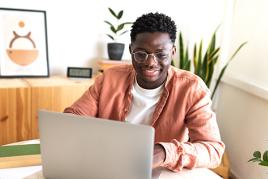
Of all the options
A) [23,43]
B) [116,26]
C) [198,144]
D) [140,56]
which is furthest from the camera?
[116,26]

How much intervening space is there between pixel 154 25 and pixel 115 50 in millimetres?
1119

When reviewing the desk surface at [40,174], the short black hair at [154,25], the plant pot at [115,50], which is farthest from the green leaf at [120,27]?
the desk surface at [40,174]

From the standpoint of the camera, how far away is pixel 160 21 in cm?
140

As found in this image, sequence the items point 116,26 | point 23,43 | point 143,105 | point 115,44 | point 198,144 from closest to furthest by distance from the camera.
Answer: point 198,144, point 143,105, point 23,43, point 115,44, point 116,26

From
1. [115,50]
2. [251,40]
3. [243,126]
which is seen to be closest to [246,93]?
[243,126]

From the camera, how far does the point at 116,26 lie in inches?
103

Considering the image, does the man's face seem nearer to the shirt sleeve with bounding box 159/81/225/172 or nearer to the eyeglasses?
the eyeglasses

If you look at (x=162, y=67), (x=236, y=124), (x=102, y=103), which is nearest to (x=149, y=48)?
(x=162, y=67)

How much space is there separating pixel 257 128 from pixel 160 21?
4.37 feet

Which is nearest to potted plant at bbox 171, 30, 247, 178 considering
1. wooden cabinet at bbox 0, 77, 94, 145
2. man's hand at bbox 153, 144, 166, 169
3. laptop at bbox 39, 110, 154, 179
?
wooden cabinet at bbox 0, 77, 94, 145

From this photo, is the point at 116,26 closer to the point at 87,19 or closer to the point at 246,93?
the point at 87,19

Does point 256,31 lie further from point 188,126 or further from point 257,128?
point 188,126

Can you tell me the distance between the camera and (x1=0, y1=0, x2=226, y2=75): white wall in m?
2.46

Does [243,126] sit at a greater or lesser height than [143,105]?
lesser
